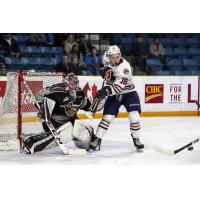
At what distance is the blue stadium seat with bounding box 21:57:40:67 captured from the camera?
28.1 feet

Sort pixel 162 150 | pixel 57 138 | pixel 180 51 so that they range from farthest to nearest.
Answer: pixel 180 51 → pixel 162 150 → pixel 57 138

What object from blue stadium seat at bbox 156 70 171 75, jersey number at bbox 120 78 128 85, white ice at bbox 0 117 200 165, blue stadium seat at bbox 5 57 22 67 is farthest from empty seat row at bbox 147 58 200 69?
jersey number at bbox 120 78 128 85

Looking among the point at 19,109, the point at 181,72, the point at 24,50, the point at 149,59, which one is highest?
the point at 24,50

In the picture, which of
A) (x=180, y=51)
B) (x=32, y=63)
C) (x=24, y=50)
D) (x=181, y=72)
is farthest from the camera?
(x=180, y=51)

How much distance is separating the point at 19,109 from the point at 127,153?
3.59ft

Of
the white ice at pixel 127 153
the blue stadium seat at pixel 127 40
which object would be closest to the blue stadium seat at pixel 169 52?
the blue stadium seat at pixel 127 40

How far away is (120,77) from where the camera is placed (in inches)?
188

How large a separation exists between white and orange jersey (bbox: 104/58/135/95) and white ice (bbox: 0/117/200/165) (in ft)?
1.96

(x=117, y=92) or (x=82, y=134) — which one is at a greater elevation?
(x=117, y=92)

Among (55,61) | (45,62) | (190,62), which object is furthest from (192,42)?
(45,62)

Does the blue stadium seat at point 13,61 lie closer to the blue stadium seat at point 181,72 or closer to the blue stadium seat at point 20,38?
the blue stadium seat at point 20,38

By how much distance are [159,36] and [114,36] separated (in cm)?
95

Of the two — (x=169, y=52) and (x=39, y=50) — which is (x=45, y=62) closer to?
(x=39, y=50)

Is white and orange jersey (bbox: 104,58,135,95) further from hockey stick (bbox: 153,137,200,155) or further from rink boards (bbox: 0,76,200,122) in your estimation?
rink boards (bbox: 0,76,200,122)
